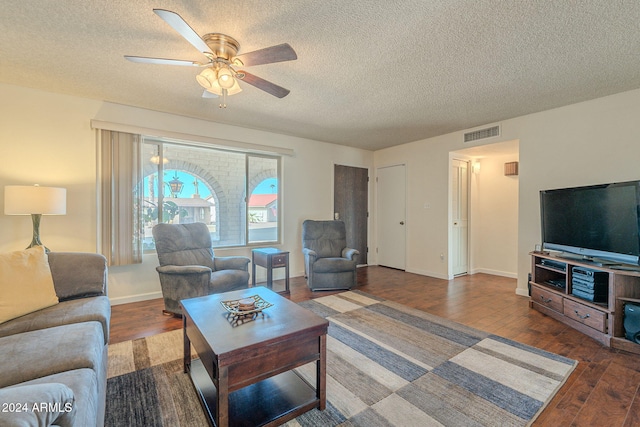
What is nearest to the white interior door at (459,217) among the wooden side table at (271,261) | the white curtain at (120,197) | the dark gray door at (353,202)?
the dark gray door at (353,202)

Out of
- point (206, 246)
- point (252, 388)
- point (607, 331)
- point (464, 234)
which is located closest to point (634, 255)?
point (607, 331)

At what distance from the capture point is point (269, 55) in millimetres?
1844

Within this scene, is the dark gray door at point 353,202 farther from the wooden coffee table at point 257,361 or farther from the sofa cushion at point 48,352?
the sofa cushion at point 48,352

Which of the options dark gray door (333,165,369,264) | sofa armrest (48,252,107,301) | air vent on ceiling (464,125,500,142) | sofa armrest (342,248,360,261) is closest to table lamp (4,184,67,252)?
sofa armrest (48,252,107,301)

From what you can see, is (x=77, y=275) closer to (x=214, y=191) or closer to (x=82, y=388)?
(x=82, y=388)

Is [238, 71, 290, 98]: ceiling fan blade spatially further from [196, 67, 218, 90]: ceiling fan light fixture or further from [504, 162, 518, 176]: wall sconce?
[504, 162, 518, 176]: wall sconce

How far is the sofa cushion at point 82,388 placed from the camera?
1.02 meters

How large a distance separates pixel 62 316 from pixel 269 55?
212 centimetres

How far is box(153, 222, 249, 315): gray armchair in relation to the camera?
2.83 m

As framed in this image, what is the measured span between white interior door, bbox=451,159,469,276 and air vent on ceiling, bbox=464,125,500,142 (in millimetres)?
517

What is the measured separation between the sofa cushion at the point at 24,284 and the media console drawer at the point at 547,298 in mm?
4363

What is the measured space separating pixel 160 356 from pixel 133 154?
2.42 meters

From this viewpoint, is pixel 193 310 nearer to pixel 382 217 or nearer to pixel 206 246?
pixel 206 246

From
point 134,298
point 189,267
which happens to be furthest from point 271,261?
point 134,298
